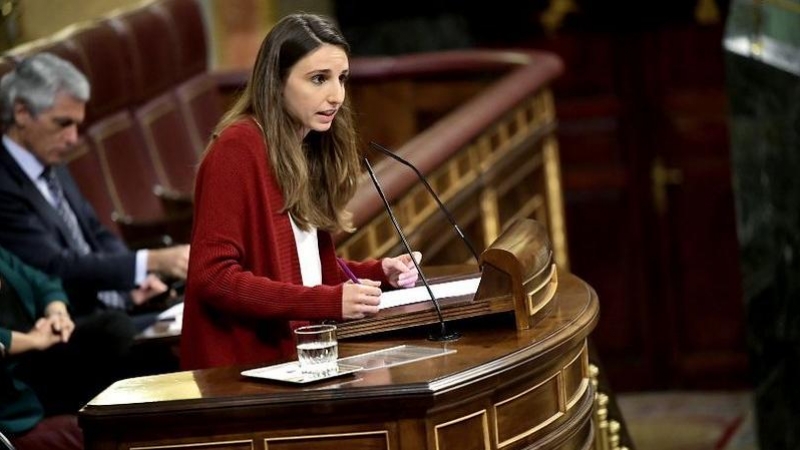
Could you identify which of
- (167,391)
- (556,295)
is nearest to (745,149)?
(556,295)

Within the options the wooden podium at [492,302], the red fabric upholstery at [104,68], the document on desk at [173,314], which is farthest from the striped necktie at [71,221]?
the wooden podium at [492,302]

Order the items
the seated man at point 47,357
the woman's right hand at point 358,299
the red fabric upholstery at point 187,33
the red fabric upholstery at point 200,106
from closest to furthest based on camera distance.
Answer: the woman's right hand at point 358,299
the seated man at point 47,357
the red fabric upholstery at point 200,106
the red fabric upholstery at point 187,33

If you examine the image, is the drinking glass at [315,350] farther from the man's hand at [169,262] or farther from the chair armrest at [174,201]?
the chair armrest at [174,201]

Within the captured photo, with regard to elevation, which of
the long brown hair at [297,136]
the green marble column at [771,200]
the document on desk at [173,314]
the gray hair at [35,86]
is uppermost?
the long brown hair at [297,136]

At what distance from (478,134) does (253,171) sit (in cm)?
303

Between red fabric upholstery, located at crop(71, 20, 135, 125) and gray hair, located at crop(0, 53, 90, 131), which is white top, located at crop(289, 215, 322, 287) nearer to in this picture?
gray hair, located at crop(0, 53, 90, 131)

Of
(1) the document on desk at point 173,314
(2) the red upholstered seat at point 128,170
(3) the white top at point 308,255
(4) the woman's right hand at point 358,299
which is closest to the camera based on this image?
(4) the woman's right hand at point 358,299

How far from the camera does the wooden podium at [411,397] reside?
297 centimetres

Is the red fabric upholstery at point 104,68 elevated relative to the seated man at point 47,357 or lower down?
elevated

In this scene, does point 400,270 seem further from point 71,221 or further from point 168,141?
point 168,141

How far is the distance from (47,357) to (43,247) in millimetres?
527

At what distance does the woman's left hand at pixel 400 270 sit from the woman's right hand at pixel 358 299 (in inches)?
13.4

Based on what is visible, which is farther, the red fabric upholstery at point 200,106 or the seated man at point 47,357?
the red fabric upholstery at point 200,106

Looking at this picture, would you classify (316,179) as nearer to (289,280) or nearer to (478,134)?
(289,280)
